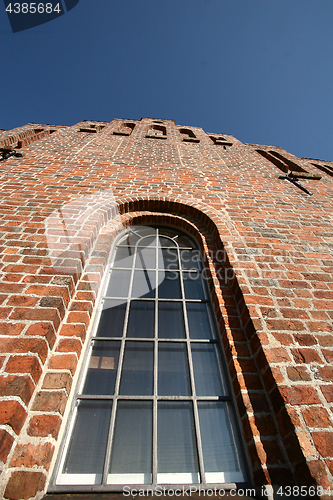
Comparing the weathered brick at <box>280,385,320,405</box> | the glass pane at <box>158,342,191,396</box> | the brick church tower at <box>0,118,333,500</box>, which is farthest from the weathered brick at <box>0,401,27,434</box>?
the weathered brick at <box>280,385,320,405</box>

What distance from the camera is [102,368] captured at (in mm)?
1826

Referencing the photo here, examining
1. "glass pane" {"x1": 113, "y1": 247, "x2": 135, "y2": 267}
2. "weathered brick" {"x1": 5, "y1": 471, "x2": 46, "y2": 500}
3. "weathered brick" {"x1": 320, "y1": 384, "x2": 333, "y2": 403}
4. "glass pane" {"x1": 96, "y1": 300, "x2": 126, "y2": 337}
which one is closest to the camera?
"weathered brick" {"x1": 5, "y1": 471, "x2": 46, "y2": 500}

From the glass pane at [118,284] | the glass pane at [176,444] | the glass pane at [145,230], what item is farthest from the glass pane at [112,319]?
the glass pane at [145,230]

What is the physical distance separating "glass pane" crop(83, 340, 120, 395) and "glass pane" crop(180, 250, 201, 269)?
4.05 ft

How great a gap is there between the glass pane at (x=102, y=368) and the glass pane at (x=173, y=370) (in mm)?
362

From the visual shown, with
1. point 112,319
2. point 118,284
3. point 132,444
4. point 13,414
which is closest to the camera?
point 13,414

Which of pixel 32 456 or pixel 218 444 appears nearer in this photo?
pixel 32 456

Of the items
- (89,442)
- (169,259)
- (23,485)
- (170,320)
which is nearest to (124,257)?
(169,259)

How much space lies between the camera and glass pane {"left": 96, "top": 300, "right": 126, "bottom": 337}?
207 cm

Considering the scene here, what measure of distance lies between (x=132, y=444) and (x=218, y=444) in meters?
0.56

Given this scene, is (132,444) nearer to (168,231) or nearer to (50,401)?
(50,401)

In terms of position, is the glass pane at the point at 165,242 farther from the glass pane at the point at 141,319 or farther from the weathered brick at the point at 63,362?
the weathered brick at the point at 63,362

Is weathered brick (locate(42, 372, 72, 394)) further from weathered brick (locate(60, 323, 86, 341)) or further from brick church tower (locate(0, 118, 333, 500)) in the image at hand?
weathered brick (locate(60, 323, 86, 341))

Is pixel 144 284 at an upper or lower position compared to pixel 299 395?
upper
